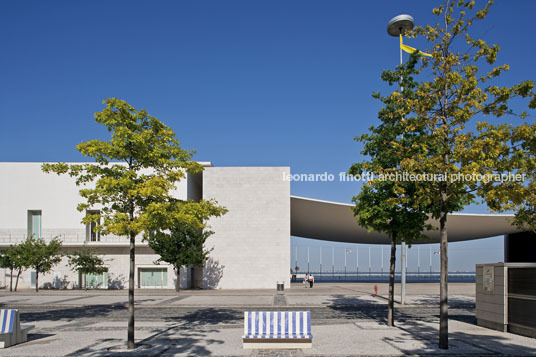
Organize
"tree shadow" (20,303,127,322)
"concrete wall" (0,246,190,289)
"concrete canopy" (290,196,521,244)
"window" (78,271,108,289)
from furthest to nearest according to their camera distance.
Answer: "concrete canopy" (290,196,521,244) → "window" (78,271,108,289) → "concrete wall" (0,246,190,289) → "tree shadow" (20,303,127,322)

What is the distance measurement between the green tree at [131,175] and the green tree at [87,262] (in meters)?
24.3

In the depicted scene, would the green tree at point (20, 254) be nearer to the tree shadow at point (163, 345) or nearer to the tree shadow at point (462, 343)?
the tree shadow at point (163, 345)

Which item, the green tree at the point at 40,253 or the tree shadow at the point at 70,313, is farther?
the green tree at the point at 40,253

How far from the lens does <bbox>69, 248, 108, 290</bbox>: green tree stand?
3531 cm

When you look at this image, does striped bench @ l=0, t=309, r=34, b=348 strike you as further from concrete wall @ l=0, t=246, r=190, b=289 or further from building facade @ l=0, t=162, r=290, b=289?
concrete wall @ l=0, t=246, r=190, b=289

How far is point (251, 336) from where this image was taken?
40.2 ft

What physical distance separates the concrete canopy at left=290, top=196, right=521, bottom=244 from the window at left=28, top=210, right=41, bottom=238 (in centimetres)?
2314

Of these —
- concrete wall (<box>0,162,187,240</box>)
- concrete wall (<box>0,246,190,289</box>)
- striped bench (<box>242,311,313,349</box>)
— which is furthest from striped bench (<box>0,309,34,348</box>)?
concrete wall (<box>0,162,187,240</box>)

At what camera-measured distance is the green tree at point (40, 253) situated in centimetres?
3428

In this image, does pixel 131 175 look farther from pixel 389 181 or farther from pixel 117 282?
pixel 117 282

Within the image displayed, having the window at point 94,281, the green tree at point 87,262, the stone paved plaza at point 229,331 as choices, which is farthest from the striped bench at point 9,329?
the window at point 94,281

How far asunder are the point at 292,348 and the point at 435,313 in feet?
36.7

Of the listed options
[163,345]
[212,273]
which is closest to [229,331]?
[163,345]

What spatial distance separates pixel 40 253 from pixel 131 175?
1043 inches
